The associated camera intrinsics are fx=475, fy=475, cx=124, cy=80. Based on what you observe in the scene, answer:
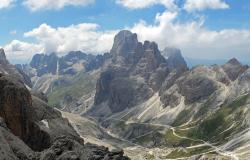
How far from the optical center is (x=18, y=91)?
126 meters

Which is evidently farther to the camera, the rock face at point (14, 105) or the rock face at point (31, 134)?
the rock face at point (14, 105)

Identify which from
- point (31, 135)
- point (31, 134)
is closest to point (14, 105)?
point (31, 134)

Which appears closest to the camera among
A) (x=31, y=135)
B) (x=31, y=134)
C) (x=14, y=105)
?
(x=31, y=135)

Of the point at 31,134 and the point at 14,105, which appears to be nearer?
the point at 31,134

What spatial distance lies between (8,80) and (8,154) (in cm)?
5912

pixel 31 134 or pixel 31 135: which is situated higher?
pixel 31 134

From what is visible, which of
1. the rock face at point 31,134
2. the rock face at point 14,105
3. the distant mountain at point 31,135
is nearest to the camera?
the distant mountain at point 31,135

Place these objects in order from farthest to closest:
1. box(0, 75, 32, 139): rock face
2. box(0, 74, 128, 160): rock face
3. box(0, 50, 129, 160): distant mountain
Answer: box(0, 75, 32, 139): rock face, box(0, 74, 128, 160): rock face, box(0, 50, 129, 160): distant mountain

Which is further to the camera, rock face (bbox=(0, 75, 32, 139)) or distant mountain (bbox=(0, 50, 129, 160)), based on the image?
rock face (bbox=(0, 75, 32, 139))

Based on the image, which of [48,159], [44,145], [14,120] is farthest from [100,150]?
[14,120]

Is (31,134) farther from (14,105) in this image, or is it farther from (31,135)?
(14,105)

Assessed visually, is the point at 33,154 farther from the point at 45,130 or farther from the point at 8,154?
the point at 45,130

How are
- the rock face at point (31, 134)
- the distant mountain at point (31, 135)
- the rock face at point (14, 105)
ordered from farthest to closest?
the rock face at point (14, 105), the rock face at point (31, 134), the distant mountain at point (31, 135)

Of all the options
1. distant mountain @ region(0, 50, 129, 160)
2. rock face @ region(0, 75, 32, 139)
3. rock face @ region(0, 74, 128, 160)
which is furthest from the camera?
rock face @ region(0, 75, 32, 139)
